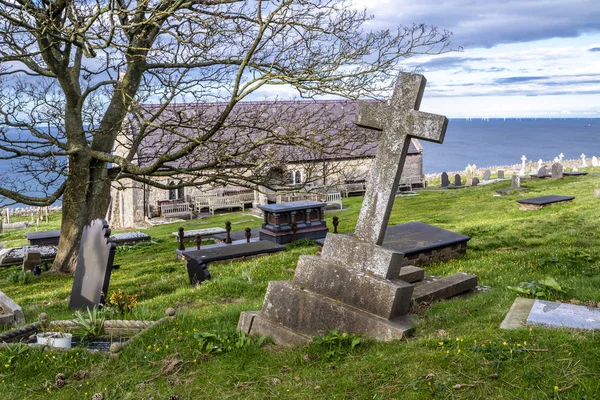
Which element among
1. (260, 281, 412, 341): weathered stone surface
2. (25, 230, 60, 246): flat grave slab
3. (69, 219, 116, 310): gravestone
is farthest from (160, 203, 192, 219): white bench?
(260, 281, 412, 341): weathered stone surface

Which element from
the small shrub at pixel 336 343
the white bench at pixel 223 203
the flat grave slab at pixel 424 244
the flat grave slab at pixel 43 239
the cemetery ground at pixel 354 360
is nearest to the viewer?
the cemetery ground at pixel 354 360

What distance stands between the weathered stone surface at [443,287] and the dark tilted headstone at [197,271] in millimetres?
5010

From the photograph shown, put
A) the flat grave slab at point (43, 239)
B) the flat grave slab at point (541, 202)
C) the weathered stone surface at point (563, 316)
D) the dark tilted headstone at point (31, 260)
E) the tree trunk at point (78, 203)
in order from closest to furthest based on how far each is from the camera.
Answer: the weathered stone surface at point (563, 316), the tree trunk at point (78, 203), the dark tilted headstone at point (31, 260), the flat grave slab at point (541, 202), the flat grave slab at point (43, 239)

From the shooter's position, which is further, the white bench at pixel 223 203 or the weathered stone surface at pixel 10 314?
the white bench at pixel 223 203

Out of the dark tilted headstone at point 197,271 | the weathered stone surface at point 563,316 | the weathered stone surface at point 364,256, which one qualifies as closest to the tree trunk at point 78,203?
the dark tilted headstone at point 197,271

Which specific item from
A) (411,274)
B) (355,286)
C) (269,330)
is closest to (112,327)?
(269,330)

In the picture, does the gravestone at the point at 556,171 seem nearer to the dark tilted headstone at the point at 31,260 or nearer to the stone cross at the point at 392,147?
the stone cross at the point at 392,147

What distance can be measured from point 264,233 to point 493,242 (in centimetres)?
847

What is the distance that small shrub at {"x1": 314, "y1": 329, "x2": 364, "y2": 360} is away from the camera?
5.02 m

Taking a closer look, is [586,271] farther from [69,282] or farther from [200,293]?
[69,282]

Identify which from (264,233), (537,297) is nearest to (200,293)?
(537,297)

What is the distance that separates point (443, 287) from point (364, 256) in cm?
193

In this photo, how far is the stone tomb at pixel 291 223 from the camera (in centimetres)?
1762

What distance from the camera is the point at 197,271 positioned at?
35.6 feet
